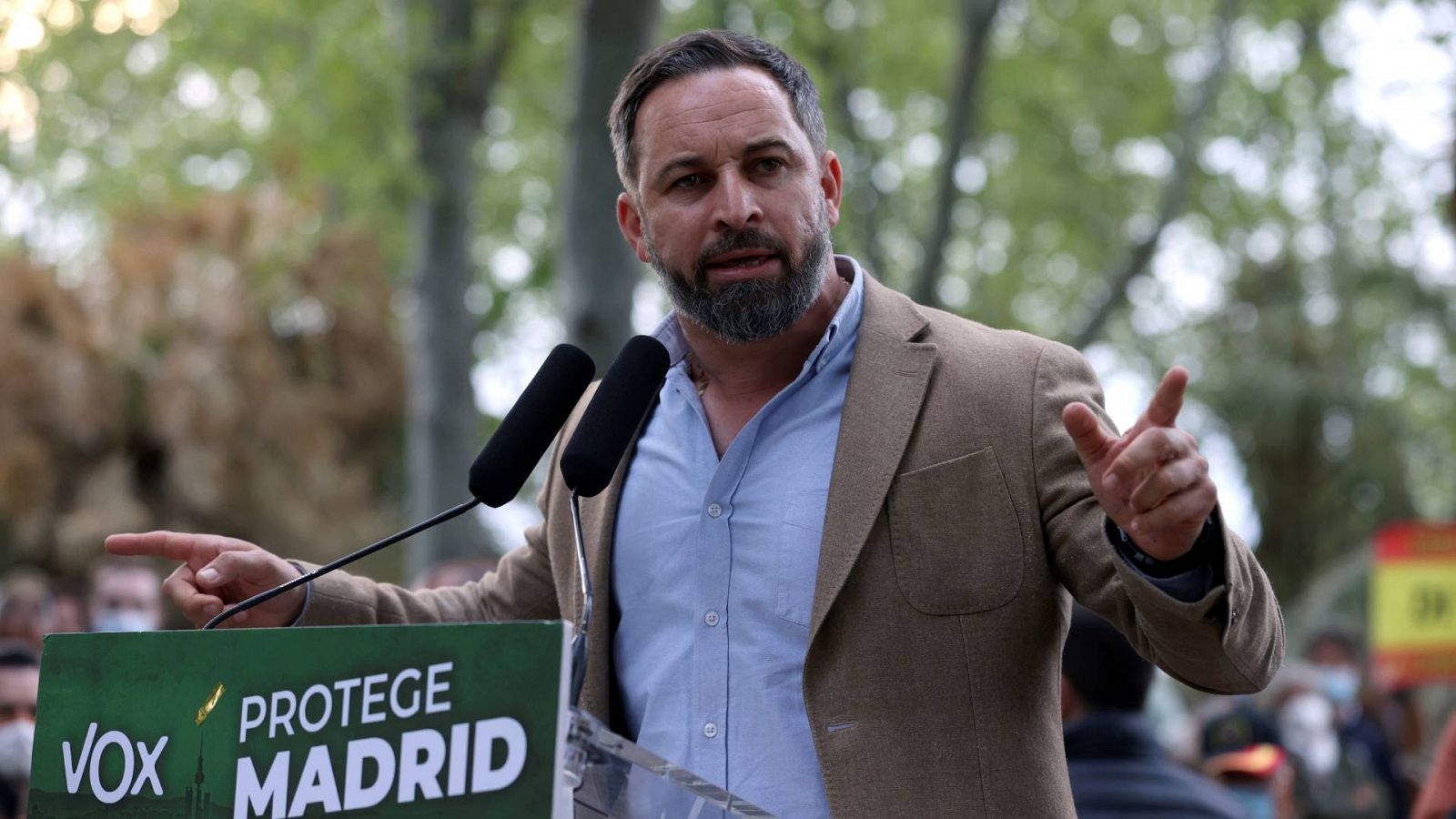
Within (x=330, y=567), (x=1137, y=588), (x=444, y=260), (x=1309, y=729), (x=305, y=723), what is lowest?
(x=1309, y=729)

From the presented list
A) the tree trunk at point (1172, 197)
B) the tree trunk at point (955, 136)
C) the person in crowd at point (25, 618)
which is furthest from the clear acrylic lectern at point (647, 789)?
the tree trunk at point (1172, 197)

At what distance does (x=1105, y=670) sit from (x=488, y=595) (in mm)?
1856

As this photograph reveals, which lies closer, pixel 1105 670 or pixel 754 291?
pixel 754 291

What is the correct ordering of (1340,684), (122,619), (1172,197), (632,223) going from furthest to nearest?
(1172,197) → (1340,684) → (122,619) → (632,223)

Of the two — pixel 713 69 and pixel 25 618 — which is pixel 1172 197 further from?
pixel 713 69

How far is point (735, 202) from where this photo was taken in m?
2.74

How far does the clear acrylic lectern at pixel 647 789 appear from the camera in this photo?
210 centimetres

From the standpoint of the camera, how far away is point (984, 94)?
14.9 meters

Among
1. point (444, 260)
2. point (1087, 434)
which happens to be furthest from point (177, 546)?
point (444, 260)

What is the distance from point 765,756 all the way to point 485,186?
49.9 feet

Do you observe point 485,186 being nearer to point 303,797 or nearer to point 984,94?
point 984,94

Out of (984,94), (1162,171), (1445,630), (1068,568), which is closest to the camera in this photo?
(1068,568)

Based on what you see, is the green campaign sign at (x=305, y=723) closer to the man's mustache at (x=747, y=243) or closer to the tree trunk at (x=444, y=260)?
the man's mustache at (x=747, y=243)

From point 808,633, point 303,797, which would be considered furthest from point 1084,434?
point 303,797
